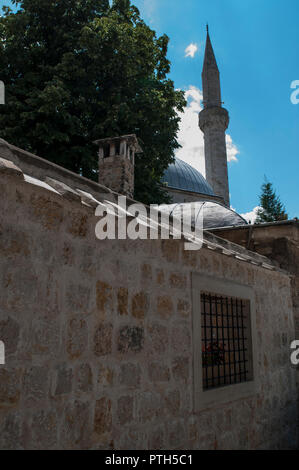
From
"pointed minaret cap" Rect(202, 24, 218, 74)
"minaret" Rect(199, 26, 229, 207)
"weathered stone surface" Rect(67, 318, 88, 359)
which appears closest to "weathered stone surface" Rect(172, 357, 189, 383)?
"weathered stone surface" Rect(67, 318, 88, 359)

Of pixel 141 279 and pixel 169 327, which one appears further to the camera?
pixel 169 327

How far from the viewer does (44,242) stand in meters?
2.36

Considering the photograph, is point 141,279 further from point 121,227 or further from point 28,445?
point 28,445

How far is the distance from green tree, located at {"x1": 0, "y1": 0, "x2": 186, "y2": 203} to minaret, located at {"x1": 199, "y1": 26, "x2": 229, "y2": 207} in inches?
521

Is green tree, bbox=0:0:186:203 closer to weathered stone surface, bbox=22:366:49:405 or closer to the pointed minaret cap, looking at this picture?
weathered stone surface, bbox=22:366:49:405

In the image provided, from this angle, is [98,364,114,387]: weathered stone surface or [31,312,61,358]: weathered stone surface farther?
[98,364,114,387]: weathered stone surface

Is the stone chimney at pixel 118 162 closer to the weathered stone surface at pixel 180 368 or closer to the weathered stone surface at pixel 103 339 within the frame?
the weathered stone surface at pixel 180 368

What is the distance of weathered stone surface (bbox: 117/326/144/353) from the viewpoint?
2842 millimetres

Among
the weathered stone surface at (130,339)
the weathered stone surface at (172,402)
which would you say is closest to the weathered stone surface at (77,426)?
the weathered stone surface at (130,339)
